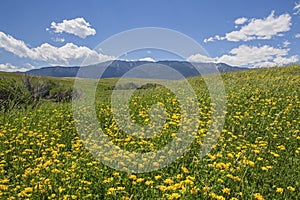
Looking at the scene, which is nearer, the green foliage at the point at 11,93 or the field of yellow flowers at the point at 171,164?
the field of yellow flowers at the point at 171,164

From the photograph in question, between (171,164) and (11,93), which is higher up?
(11,93)

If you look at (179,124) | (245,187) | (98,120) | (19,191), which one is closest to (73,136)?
(98,120)

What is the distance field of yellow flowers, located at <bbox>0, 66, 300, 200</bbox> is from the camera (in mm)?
4715

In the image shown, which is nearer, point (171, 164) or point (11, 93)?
point (171, 164)

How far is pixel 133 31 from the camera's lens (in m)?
7.21

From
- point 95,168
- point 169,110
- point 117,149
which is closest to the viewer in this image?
point 95,168

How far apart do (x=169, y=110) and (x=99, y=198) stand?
5411mm

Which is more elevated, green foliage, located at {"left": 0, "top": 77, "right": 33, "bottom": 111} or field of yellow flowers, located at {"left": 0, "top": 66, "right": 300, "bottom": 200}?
green foliage, located at {"left": 0, "top": 77, "right": 33, "bottom": 111}

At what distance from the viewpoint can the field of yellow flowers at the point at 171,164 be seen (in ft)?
15.5

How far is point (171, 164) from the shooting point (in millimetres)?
5859

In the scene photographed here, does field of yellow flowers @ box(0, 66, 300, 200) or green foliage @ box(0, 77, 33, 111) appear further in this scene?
green foliage @ box(0, 77, 33, 111)

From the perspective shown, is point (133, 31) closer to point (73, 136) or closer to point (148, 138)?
point (148, 138)

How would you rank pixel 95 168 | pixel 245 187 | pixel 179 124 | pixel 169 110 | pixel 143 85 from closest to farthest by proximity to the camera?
pixel 245 187
pixel 95 168
pixel 179 124
pixel 169 110
pixel 143 85

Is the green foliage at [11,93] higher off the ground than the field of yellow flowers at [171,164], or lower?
higher
